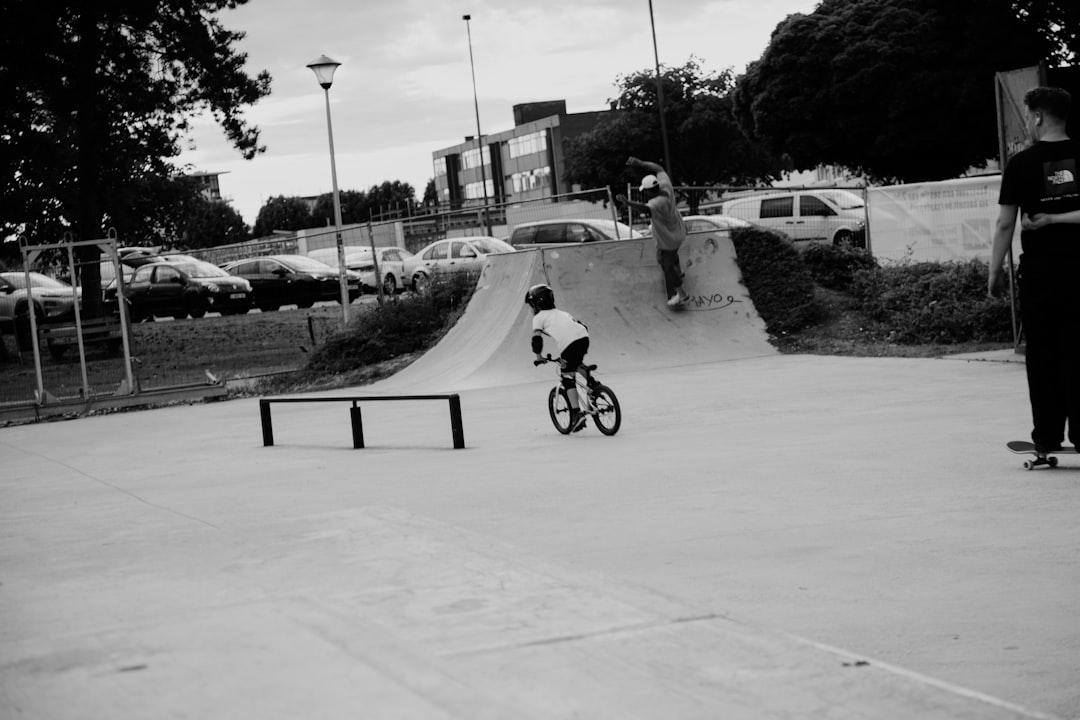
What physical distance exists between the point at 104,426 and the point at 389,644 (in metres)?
14.1

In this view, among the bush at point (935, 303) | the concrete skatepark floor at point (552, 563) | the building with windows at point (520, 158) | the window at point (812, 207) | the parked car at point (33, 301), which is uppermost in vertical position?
the building with windows at point (520, 158)

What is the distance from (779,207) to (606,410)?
18722mm

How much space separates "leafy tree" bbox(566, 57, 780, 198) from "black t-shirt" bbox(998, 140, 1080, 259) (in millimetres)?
56808

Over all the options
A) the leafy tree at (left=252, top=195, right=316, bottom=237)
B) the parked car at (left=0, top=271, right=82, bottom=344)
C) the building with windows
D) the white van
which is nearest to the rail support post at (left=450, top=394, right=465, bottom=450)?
the parked car at (left=0, top=271, right=82, bottom=344)

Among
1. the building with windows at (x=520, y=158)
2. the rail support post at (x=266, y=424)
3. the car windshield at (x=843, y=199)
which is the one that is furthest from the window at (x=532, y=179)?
the rail support post at (x=266, y=424)

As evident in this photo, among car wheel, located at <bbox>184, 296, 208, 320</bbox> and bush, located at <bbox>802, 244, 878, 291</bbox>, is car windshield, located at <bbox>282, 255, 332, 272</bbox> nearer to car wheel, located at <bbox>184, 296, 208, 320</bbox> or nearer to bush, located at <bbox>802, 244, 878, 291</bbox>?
car wheel, located at <bbox>184, 296, 208, 320</bbox>

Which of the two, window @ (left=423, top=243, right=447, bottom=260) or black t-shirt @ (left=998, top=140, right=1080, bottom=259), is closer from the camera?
black t-shirt @ (left=998, top=140, right=1080, bottom=259)

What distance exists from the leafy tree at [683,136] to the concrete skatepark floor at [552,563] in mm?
53207

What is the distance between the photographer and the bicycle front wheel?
11.7 meters

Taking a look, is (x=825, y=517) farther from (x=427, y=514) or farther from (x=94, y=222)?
(x=94, y=222)

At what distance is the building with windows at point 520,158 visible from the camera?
345 feet

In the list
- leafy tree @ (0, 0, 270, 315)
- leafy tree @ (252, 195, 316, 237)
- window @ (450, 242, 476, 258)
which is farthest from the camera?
leafy tree @ (252, 195, 316, 237)

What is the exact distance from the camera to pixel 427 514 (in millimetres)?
7691

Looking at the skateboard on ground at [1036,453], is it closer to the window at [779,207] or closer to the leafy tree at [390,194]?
the window at [779,207]
